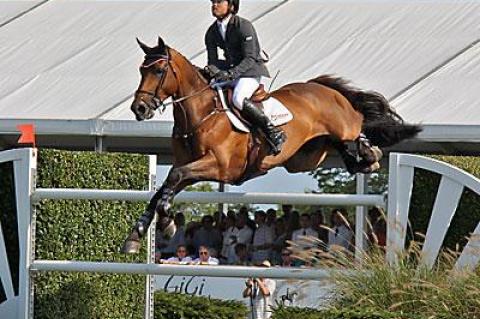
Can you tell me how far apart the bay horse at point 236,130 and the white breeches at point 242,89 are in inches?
4.9

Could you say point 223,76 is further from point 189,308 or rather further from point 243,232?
point 243,232

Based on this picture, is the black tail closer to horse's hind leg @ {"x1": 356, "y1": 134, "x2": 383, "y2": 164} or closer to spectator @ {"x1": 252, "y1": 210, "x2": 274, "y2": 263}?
horse's hind leg @ {"x1": 356, "y1": 134, "x2": 383, "y2": 164}

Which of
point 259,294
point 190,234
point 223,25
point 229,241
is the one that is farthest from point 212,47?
point 190,234

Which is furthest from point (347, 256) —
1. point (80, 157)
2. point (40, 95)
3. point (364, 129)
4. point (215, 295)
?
point (40, 95)

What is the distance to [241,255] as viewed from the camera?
12.0 m

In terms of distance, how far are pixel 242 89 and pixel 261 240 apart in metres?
4.22

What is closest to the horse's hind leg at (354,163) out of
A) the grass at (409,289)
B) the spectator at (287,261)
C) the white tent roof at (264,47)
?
the grass at (409,289)

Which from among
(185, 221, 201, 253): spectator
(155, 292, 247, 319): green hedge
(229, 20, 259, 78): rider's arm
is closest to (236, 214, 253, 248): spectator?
(185, 221, 201, 253): spectator

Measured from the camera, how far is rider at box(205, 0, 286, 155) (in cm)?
813

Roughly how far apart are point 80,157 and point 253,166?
1.46 metres

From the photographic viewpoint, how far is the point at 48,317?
855 centimetres

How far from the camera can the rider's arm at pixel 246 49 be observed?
809 cm

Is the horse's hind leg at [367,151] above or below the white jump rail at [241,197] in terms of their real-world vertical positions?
above

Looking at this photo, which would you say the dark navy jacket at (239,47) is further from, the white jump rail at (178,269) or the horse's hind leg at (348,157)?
the white jump rail at (178,269)
